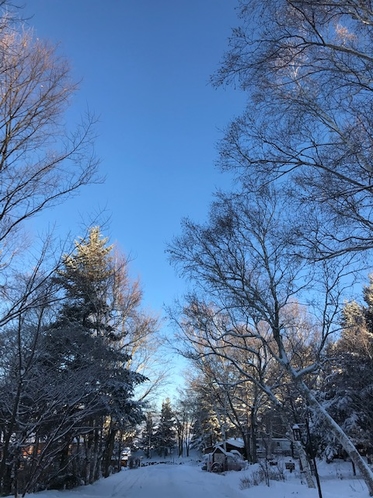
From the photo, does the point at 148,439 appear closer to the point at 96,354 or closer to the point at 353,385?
the point at 353,385

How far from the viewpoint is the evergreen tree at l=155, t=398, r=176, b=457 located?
66.7 meters

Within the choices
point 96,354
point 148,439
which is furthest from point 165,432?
point 96,354

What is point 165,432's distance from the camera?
67250mm

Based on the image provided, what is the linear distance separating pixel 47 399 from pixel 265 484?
30.8ft

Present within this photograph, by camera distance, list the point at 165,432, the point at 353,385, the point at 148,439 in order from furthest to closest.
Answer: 1. the point at 148,439
2. the point at 165,432
3. the point at 353,385

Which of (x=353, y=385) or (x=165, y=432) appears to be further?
(x=165, y=432)

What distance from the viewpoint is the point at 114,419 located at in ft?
56.5

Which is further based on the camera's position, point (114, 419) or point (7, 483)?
point (114, 419)

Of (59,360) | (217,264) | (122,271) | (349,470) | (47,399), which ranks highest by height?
(122,271)

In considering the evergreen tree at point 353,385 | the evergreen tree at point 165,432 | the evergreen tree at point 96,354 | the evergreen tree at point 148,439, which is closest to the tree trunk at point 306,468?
the evergreen tree at point 353,385

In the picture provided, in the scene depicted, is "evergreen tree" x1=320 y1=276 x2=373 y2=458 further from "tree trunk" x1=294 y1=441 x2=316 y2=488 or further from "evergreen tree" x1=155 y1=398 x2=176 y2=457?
"evergreen tree" x1=155 y1=398 x2=176 y2=457

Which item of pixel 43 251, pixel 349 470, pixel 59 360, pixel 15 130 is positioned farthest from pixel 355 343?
pixel 15 130

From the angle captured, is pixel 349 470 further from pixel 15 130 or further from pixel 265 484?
pixel 15 130

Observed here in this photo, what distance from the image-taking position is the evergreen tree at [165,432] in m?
66.7
